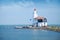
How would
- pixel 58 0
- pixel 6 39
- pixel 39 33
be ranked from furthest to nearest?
pixel 39 33
pixel 6 39
pixel 58 0

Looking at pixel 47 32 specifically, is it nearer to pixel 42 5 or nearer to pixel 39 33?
pixel 39 33

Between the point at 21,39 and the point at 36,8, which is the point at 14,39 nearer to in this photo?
the point at 21,39

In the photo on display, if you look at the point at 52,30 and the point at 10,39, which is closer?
the point at 10,39

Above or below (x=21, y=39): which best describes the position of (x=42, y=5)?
above

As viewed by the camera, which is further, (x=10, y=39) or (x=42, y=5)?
(x=10, y=39)

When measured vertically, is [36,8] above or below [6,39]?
above

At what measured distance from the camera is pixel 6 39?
18.5 feet

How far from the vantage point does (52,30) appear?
811cm

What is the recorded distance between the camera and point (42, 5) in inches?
178

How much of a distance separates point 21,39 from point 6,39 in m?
0.45

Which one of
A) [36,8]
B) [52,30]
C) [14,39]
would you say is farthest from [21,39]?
[52,30]

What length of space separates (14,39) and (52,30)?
2545 mm

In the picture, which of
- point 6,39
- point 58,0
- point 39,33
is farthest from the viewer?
point 39,33

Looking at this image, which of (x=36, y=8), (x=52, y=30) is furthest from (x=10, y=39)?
(x=52, y=30)
